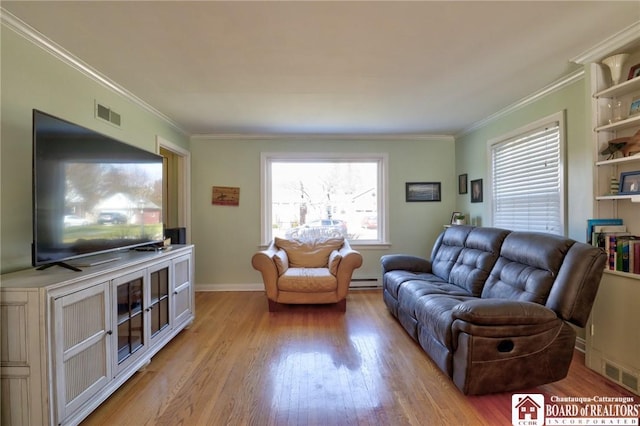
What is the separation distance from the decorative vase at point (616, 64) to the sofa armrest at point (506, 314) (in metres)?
1.74

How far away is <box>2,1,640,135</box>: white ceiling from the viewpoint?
5.47 ft

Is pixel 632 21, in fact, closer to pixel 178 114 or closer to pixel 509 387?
pixel 509 387

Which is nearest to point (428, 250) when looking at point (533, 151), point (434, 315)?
point (533, 151)

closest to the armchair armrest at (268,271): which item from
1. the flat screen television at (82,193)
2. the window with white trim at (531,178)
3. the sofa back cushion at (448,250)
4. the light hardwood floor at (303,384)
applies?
the light hardwood floor at (303,384)

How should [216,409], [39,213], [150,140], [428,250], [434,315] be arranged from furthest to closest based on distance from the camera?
[428,250] → [150,140] → [434,315] → [216,409] → [39,213]

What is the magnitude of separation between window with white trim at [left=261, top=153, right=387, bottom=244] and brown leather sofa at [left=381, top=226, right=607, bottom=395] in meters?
2.25

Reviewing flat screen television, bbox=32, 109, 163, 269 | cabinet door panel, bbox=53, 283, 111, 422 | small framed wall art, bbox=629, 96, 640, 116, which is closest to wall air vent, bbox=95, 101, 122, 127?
flat screen television, bbox=32, 109, 163, 269

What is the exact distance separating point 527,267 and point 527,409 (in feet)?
3.08

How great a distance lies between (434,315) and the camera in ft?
6.81

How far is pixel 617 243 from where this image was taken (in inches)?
78.5

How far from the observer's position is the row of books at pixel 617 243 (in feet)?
6.27

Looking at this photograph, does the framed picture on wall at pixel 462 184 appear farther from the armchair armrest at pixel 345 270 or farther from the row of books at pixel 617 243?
the row of books at pixel 617 243

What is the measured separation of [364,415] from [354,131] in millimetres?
3450

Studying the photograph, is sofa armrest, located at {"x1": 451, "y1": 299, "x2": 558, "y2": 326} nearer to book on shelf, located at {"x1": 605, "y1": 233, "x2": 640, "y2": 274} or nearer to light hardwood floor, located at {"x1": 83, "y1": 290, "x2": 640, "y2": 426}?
light hardwood floor, located at {"x1": 83, "y1": 290, "x2": 640, "y2": 426}
